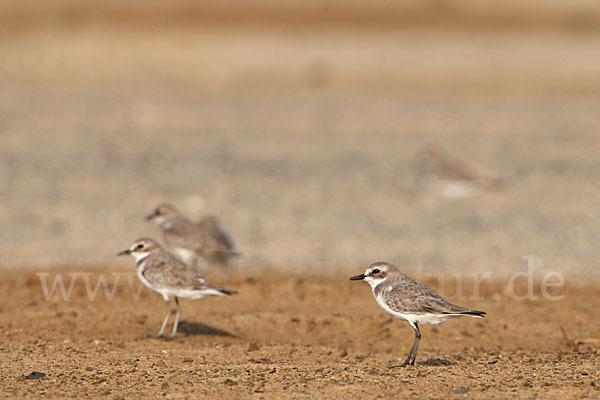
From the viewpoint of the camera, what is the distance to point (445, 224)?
51.1 feet

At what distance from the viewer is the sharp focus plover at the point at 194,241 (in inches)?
444

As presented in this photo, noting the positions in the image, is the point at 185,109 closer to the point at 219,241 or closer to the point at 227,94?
the point at 227,94

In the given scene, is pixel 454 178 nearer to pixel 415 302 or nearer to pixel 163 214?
pixel 163 214

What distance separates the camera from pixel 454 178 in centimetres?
1714

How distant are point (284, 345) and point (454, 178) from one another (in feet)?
31.8

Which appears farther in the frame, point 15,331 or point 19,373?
point 15,331

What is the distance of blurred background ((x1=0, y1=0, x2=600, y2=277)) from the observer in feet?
47.4

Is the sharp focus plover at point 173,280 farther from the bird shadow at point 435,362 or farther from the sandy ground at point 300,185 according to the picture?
the bird shadow at point 435,362

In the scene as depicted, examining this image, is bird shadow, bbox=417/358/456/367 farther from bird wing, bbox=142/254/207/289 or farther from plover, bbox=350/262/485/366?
bird wing, bbox=142/254/207/289

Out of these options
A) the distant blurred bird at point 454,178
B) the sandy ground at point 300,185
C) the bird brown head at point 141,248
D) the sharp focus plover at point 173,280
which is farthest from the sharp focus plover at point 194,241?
the distant blurred bird at point 454,178

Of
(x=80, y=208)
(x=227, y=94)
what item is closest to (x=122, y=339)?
(x=80, y=208)

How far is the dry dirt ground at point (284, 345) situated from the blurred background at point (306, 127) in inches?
86.1

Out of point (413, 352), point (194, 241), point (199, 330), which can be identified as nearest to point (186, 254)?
point (194, 241)

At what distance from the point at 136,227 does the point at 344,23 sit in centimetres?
2436
